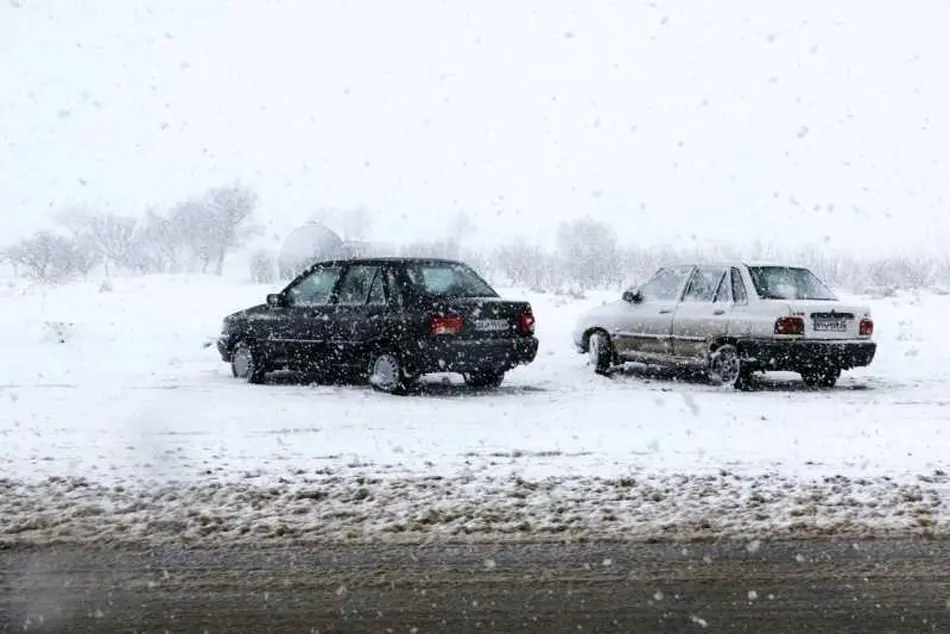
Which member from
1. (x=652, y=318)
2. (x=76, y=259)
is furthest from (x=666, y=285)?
(x=76, y=259)

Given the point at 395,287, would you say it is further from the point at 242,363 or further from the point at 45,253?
the point at 45,253

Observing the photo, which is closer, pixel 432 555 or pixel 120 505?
pixel 432 555

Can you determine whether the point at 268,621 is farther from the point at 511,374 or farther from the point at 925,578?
the point at 511,374

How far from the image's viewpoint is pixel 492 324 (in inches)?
521

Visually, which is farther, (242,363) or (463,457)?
(242,363)

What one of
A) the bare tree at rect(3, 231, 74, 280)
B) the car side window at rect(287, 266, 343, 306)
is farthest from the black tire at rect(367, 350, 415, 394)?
the bare tree at rect(3, 231, 74, 280)

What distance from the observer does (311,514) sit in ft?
22.0

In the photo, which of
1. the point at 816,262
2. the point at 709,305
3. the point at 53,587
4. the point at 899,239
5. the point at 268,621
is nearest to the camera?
the point at 268,621

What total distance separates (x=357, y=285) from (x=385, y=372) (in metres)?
1.25

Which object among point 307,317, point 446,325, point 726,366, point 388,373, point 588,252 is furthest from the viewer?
point 588,252

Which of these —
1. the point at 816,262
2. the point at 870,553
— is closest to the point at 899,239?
the point at 816,262

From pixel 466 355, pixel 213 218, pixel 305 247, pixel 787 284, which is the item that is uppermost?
pixel 213 218

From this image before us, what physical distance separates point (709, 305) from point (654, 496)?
7381 millimetres

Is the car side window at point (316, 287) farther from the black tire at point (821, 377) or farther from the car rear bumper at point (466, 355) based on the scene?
the black tire at point (821, 377)
